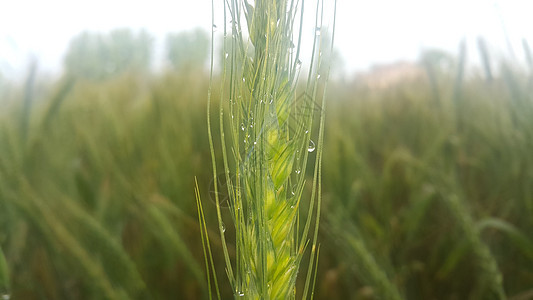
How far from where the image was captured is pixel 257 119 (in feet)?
0.62

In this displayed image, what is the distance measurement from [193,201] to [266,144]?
54 cm

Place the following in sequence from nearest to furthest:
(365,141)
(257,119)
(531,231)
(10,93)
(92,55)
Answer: (257,119) → (531,231) → (10,93) → (365,141) → (92,55)

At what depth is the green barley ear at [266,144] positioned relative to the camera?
7.7 inches

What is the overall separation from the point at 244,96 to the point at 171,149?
56 centimetres

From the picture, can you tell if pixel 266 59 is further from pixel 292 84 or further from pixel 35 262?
pixel 35 262

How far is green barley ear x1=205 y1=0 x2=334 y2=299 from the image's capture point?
0.19m

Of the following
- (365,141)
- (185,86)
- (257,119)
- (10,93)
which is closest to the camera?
(257,119)

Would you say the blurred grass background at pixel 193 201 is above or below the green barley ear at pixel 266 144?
below

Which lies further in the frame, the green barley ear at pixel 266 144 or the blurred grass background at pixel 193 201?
the blurred grass background at pixel 193 201

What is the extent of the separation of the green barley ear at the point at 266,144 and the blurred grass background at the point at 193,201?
214 mm

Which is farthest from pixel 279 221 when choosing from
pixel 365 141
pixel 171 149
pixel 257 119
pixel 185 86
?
pixel 185 86

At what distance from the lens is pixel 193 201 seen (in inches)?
28.1

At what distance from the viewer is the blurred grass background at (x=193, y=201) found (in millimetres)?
533

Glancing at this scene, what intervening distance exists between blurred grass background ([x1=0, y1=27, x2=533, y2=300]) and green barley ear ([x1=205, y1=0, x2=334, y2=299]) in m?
0.21
